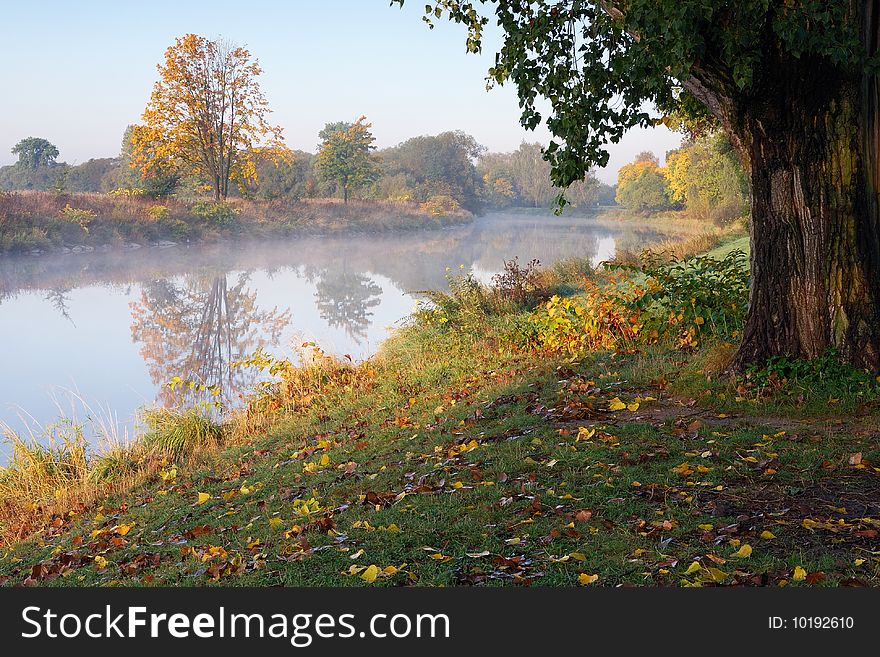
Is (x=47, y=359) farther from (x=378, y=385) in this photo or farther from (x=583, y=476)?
(x=583, y=476)

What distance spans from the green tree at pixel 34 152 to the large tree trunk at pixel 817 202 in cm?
6607

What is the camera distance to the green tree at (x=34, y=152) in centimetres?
6238

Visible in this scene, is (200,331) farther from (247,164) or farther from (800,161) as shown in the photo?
(247,164)

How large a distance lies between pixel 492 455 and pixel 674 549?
2495mm

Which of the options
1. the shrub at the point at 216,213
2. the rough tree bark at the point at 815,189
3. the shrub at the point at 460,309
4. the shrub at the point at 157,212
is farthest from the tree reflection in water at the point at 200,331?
the shrub at the point at 216,213

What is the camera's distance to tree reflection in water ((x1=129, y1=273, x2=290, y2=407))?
13.8 metres

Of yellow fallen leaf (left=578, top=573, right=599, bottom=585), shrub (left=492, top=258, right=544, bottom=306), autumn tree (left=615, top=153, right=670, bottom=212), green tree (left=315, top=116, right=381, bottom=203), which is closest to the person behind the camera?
yellow fallen leaf (left=578, top=573, right=599, bottom=585)

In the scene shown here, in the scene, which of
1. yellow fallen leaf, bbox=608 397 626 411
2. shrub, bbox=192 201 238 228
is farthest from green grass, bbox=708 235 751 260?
shrub, bbox=192 201 238 228

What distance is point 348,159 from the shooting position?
56188 mm

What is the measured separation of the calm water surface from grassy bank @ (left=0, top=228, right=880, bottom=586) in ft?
10.2

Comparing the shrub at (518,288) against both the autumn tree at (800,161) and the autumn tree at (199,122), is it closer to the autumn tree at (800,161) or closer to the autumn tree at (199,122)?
the autumn tree at (800,161)

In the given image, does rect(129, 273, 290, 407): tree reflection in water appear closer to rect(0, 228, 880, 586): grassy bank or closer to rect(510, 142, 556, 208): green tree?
rect(0, 228, 880, 586): grassy bank

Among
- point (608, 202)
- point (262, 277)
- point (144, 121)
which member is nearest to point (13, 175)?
point (144, 121)

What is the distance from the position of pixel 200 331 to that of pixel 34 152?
5402cm
